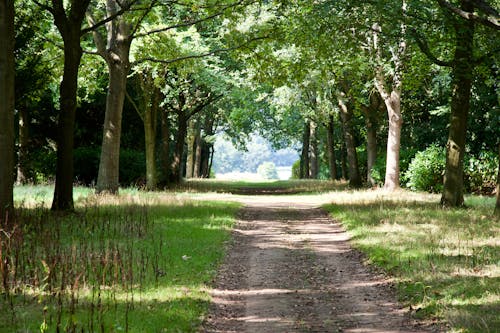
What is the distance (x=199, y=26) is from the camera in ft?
98.3

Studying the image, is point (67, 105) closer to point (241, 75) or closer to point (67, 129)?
point (67, 129)

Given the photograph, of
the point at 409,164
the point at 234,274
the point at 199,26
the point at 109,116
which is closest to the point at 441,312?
the point at 234,274

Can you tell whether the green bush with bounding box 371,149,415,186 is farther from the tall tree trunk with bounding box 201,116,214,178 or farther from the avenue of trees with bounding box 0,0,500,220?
the tall tree trunk with bounding box 201,116,214,178

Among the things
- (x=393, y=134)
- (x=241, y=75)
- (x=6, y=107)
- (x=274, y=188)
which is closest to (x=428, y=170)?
(x=393, y=134)

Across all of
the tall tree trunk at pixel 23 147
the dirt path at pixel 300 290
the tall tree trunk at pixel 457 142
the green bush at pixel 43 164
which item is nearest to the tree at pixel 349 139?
the tall tree trunk at pixel 457 142

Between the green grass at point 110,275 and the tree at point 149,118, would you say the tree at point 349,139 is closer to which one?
the tree at point 149,118

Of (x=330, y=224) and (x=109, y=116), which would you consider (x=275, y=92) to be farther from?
(x=330, y=224)

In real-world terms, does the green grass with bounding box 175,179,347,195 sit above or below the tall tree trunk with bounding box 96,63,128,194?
below

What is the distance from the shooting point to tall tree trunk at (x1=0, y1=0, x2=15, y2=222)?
12562mm

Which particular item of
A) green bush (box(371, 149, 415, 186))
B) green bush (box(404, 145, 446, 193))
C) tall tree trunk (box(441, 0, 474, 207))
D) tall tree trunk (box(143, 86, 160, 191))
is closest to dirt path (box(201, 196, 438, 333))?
tall tree trunk (box(441, 0, 474, 207))

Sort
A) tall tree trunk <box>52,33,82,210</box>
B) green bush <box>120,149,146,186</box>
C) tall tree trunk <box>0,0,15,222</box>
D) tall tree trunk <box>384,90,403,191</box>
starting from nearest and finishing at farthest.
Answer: tall tree trunk <box>0,0,15,222</box> → tall tree trunk <box>52,33,82,210</box> → tall tree trunk <box>384,90,403,191</box> → green bush <box>120,149,146,186</box>

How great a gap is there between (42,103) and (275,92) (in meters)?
12.3

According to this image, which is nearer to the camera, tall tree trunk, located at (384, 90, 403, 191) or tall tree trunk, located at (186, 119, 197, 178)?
tall tree trunk, located at (384, 90, 403, 191)

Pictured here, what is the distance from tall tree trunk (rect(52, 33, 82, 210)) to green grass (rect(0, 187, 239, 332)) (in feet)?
1.94
